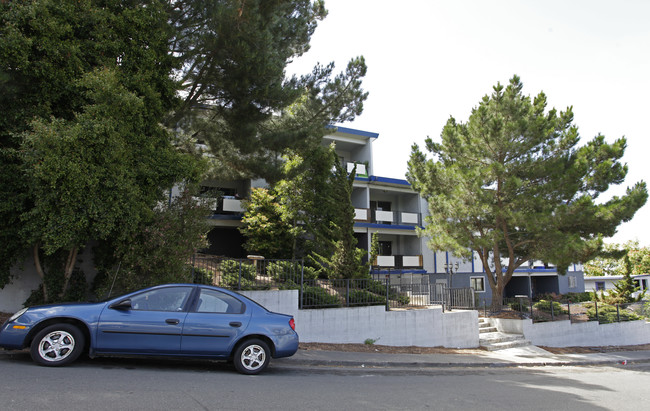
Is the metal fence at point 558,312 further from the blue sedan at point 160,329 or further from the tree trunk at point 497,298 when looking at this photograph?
the blue sedan at point 160,329

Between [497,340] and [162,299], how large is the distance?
A: 42.3ft

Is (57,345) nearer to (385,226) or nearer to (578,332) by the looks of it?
(578,332)

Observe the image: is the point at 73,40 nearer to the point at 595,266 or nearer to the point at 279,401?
the point at 279,401

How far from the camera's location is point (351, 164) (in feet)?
86.6

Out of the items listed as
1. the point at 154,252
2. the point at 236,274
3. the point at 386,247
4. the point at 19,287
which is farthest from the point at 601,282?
the point at 19,287

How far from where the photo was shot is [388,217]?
2736 cm

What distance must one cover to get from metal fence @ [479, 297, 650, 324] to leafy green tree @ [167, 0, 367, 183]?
1032 cm

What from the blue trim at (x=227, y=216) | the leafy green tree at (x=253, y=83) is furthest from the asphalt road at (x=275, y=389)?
the blue trim at (x=227, y=216)

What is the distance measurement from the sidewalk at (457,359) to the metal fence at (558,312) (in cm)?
249

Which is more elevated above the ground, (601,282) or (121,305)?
(601,282)

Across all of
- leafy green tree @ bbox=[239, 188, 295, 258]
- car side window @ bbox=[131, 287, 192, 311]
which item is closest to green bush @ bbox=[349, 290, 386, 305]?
leafy green tree @ bbox=[239, 188, 295, 258]

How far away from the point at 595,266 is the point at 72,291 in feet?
192

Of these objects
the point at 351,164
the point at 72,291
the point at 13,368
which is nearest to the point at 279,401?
the point at 13,368

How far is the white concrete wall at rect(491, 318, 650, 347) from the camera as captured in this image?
16.6 m
